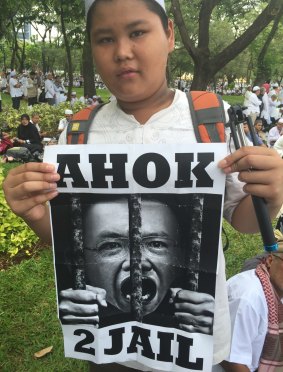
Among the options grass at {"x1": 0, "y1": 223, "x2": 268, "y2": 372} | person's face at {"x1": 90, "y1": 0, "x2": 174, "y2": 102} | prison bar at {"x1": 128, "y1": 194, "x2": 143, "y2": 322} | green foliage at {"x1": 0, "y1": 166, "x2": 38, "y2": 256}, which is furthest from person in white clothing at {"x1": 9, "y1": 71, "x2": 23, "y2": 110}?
prison bar at {"x1": 128, "y1": 194, "x2": 143, "y2": 322}

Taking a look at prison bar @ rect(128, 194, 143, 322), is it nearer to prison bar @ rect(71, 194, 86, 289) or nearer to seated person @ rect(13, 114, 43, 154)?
prison bar @ rect(71, 194, 86, 289)

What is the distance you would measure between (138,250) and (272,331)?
3.92 feet

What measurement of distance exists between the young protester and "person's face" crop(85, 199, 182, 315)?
16cm

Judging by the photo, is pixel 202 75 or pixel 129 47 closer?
pixel 129 47

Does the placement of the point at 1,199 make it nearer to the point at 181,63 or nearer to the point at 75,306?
the point at 75,306

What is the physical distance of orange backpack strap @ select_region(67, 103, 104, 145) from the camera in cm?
127

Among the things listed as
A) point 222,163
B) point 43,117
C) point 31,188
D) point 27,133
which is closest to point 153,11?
point 222,163

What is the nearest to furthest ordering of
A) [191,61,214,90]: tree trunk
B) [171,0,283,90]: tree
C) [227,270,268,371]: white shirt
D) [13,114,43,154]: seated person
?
1. [227,270,268,371]: white shirt
2. [171,0,283,90]: tree
3. [191,61,214,90]: tree trunk
4. [13,114,43,154]: seated person

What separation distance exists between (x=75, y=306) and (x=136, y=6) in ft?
2.95

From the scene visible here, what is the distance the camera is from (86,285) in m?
1.28

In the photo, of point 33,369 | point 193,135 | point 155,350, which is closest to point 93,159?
point 193,135

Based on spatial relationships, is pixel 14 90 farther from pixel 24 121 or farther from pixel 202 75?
pixel 202 75

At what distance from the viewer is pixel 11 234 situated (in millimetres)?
4195

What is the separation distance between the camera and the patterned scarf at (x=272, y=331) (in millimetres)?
2039
